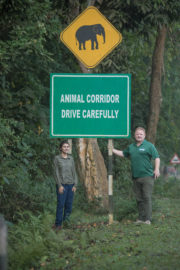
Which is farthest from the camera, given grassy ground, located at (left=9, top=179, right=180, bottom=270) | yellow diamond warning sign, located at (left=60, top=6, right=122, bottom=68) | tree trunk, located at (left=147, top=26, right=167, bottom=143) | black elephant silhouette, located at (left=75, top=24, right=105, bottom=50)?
tree trunk, located at (left=147, top=26, right=167, bottom=143)

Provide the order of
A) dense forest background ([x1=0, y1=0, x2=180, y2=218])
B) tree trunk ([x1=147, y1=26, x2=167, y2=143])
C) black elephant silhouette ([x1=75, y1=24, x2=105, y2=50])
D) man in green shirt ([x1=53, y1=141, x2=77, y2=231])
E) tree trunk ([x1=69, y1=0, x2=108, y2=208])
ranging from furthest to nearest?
tree trunk ([x1=147, y1=26, x2=167, y2=143]), tree trunk ([x1=69, y1=0, x2=108, y2=208]), black elephant silhouette ([x1=75, y1=24, x2=105, y2=50]), dense forest background ([x1=0, y1=0, x2=180, y2=218]), man in green shirt ([x1=53, y1=141, x2=77, y2=231])

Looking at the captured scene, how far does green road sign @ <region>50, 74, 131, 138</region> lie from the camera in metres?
10.4

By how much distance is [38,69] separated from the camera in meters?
17.4

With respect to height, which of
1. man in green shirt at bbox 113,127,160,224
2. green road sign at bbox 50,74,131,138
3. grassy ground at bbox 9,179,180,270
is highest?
green road sign at bbox 50,74,131,138

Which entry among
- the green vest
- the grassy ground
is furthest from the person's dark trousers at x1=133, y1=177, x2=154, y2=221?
the grassy ground

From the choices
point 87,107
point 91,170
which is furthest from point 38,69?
point 87,107

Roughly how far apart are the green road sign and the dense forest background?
93 centimetres

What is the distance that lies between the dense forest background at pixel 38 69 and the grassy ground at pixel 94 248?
138cm

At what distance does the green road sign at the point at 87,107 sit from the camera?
34.2ft

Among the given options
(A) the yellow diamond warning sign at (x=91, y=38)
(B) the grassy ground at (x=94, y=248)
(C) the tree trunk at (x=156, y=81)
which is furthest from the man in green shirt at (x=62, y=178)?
(C) the tree trunk at (x=156, y=81)

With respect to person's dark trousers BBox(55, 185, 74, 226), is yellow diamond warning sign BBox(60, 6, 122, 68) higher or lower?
higher

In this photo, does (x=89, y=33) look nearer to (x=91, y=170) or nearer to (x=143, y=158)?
(x=143, y=158)

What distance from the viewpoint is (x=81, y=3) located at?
49.8 ft

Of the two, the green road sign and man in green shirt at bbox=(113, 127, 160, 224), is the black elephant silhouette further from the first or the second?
man in green shirt at bbox=(113, 127, 160, 224)
